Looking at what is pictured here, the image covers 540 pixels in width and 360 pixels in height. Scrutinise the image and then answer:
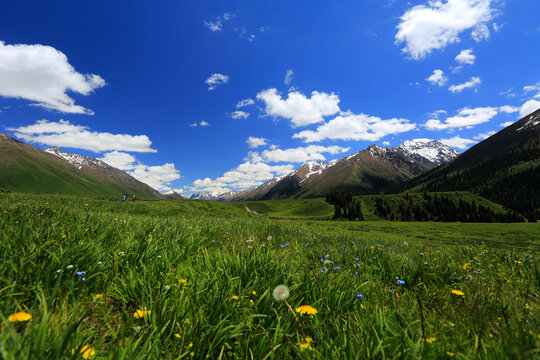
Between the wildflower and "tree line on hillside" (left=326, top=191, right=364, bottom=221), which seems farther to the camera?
"tree line on hillside" (left=326, top=191, right=364, bottom=221)

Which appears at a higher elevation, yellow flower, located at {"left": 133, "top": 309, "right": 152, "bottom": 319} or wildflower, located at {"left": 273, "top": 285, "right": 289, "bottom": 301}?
yellow flower, located at {"left": 133, "top": 309, "right": 152, "bottom": 319}

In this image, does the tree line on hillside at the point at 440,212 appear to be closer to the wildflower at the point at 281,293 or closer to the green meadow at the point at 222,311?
the green meadow at the point at 222,311

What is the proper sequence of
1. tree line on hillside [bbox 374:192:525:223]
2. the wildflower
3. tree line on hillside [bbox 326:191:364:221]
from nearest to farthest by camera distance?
the wildflower, tree line on hillside [bbox 374:192:525:223], tree line on hillside [bbox 326:191:364:221]

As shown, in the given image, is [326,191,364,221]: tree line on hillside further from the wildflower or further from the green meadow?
the wildflower

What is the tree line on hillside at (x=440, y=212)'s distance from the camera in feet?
422

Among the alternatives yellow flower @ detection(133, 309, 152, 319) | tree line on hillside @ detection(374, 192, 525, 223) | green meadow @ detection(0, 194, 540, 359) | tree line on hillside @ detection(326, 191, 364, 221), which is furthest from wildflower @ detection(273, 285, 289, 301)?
tree line on hillside @ detection(374, 192, 525, 223)

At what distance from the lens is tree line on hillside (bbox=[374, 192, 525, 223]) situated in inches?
5059

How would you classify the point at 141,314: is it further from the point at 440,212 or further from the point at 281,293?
the point at 440,212

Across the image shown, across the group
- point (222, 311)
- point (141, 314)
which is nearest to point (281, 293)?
point (222, 311)

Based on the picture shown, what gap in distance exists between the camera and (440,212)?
132m

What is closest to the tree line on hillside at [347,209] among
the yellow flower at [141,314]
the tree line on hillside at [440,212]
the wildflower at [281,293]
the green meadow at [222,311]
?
the tree line on hillside at [440,212]

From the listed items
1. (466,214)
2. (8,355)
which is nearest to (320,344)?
(8,355)

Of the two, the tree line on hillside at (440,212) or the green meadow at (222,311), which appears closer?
the green meadow at (222,311)

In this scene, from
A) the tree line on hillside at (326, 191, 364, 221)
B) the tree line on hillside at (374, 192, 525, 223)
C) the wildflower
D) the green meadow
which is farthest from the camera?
the tree line on hillside at (326, 191, 364, 221)
